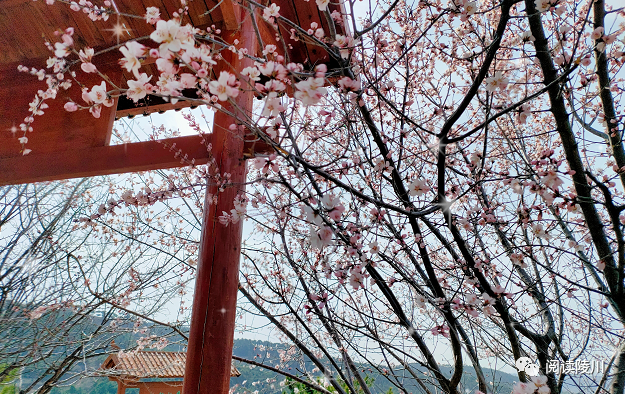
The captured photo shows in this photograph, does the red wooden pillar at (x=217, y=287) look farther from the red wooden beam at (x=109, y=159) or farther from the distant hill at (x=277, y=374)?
the distant hill at (x=277, y=374)

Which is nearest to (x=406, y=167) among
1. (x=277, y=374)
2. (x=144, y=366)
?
(x=277, y=374)

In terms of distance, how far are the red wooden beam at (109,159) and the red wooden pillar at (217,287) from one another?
107mm

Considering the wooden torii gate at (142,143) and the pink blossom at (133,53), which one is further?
the wooden torii gate at (142,143)

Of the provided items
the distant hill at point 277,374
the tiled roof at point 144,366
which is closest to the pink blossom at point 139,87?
the distant hill at point 277,374

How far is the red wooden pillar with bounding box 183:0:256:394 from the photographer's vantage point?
1365mm

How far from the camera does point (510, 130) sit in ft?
10.3

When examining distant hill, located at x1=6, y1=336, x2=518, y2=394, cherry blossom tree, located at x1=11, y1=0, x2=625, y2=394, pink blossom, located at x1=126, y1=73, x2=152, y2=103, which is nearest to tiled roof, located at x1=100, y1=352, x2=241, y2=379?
distant hill, located at x1=6, y1=336, x2=518, y2=394

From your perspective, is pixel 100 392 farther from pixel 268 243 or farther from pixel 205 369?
pixel 205 369

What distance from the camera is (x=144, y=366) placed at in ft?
16.3

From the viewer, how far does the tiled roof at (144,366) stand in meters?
4.57

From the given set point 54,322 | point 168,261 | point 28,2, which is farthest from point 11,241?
point 28,2

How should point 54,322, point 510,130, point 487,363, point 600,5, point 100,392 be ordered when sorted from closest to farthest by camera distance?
point 600,5, point 487,363, point 510,130, point 54,322, point 100,392

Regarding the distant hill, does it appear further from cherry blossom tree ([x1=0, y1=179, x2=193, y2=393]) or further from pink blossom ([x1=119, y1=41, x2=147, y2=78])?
pink blossom ([x1=119, y1=41, x2=147, y2=78])

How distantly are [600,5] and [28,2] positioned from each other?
115 inches
